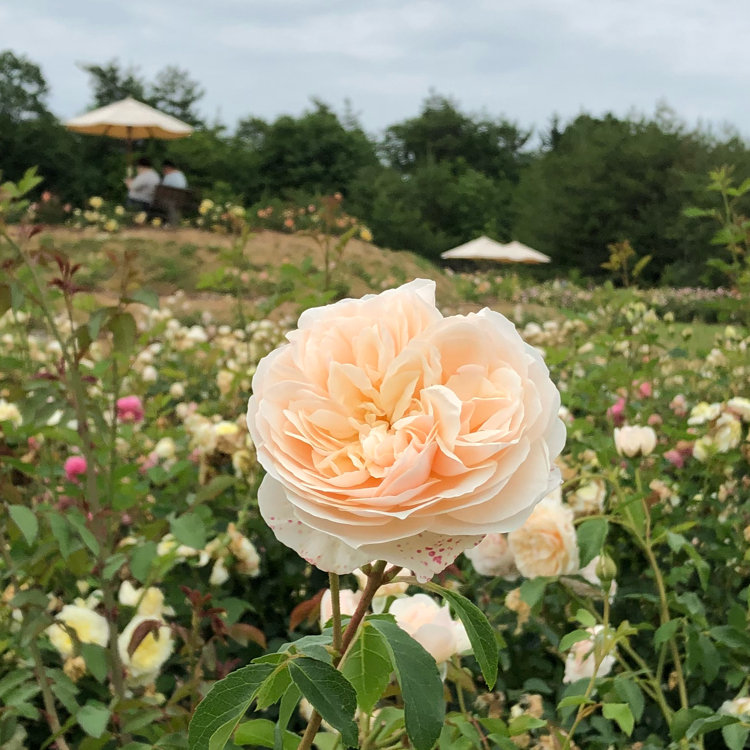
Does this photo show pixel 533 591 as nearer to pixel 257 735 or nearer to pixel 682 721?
pixel 682 721

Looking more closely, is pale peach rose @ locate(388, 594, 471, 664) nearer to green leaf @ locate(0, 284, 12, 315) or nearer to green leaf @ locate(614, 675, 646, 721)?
green leaf @ locate(614, 675, 646, 721)

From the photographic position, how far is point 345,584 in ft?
4.77

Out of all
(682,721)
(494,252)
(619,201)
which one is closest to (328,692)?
(682,721)

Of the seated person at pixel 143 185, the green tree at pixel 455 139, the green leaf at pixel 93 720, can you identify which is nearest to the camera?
the green leaf at pixel 93 720

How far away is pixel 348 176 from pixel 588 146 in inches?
224

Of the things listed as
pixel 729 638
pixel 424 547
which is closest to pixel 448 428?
pixel 424 547

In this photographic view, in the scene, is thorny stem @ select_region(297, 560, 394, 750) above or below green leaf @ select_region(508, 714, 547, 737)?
above

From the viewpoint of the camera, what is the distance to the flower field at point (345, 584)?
456mm

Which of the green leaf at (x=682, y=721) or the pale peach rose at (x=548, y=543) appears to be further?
the pale peach rose at (x=548, y=543)

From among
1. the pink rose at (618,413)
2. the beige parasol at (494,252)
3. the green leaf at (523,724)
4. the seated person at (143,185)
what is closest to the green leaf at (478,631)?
the green leaf at (523,724)

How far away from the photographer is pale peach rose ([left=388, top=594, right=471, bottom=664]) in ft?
2.07

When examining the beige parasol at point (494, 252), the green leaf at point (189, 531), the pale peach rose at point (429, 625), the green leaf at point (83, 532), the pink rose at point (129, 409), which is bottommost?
the beige parasol at point (494, 252)

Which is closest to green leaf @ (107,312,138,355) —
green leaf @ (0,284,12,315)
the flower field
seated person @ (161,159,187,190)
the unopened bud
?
the flower field

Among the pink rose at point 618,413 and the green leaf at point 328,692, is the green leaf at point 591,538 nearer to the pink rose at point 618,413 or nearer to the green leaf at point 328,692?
the green leaf at point 328,692
